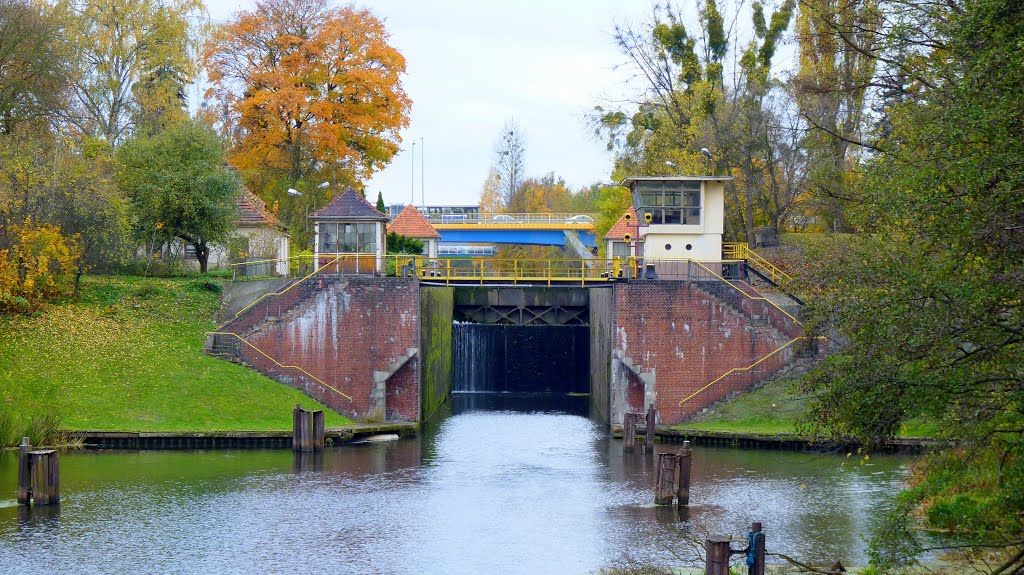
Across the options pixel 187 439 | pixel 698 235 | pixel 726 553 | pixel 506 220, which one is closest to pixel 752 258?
pixel 698 235

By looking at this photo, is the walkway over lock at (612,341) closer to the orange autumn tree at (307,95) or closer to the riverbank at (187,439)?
the riverbank at (187,439)

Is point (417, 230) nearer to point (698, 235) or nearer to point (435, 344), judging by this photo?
point (435, 344)

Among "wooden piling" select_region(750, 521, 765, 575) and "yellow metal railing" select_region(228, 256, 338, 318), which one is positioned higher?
"yellow metal railing" select_region(228, 256, 338, 318)

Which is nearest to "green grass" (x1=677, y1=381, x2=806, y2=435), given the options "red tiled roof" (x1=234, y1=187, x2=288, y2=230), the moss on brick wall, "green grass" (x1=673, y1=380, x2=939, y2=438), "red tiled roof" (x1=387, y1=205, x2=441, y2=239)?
"green grass" (x1=673, y1=380, x2=939, y2=438)

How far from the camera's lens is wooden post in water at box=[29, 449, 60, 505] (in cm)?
2345

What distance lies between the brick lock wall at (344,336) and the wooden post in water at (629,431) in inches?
298

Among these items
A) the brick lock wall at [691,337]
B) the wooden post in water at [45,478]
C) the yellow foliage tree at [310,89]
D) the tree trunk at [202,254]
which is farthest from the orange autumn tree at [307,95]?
the wooden post in water at [45,478]

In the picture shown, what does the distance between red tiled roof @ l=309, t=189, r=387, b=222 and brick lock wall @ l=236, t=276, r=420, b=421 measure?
11.9ft

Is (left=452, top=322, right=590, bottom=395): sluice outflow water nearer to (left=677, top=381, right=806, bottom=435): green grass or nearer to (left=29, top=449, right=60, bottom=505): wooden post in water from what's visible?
(left=677, top=381, right=806, bottom=435): green grass

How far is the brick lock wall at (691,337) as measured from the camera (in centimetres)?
3650

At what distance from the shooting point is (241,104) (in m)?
55.4

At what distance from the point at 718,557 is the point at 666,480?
847 cm

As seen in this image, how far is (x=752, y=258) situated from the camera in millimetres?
41094

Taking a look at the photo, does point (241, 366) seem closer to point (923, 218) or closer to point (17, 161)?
point (17, 161)
